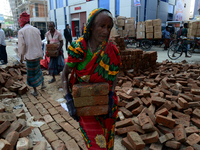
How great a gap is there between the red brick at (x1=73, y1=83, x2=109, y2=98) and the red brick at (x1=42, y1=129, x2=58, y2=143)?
1.68 meters

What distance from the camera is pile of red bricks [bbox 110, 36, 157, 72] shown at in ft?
18.8

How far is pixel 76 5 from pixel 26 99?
22155 millimetres

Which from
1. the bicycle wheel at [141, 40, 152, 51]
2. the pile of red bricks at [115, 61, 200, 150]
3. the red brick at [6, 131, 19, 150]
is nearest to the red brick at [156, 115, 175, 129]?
the pile of red bricks at [115, 61, 200, 150]

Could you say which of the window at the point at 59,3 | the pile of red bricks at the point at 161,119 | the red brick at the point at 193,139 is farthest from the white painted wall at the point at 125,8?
the red brick at the point at 193,139

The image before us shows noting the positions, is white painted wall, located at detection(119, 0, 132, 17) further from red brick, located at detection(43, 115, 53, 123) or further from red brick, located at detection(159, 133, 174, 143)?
red brick, located at detection(159, 133, 174, 143)

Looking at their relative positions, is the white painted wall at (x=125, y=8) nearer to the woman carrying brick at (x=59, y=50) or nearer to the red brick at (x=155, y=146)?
the woman carrying brick at (x=59, y=50)

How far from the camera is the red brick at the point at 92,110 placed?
141 cm

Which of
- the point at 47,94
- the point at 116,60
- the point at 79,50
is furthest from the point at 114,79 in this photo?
the point at 47,94

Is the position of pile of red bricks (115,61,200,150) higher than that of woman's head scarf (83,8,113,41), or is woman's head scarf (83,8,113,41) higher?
woman's head scarf (83,8,113,41)

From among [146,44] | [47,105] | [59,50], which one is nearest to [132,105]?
[47,105]

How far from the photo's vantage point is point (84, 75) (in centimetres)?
144

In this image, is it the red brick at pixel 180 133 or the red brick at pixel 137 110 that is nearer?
the red brick at pixel 180 133

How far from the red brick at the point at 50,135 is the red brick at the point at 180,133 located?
2.03 metres

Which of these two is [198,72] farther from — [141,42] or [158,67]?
[141,42]
